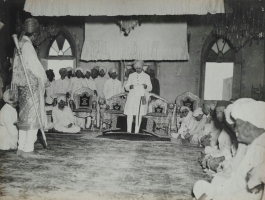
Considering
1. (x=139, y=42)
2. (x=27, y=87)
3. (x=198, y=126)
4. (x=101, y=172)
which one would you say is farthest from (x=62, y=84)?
(x=101, y=172)

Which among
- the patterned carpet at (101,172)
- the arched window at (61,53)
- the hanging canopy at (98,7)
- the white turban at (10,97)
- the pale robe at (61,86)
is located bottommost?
the patterned carpet at (101,172)

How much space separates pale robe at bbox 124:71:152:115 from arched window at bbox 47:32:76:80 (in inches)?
146

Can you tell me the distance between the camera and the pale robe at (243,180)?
2211 millimetres

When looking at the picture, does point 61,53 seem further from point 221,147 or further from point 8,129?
point 221,147

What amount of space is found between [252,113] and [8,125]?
3916 mm

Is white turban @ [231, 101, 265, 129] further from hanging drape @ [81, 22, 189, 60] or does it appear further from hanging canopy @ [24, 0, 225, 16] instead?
hanging drape @ [81, 22, 189, 60]

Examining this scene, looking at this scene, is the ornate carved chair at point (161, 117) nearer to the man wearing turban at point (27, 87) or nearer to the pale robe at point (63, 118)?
the pale robe at point (63, 118)

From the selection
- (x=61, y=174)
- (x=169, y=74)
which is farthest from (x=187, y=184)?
(x=169, y=74)

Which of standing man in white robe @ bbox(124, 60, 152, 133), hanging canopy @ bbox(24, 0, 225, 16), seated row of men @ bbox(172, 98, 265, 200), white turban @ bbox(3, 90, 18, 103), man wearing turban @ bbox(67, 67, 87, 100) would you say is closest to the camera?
seated row of men @ bbox(172, 98, 265, 200)

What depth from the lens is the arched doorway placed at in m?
9.52

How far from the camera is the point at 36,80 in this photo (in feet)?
13.9

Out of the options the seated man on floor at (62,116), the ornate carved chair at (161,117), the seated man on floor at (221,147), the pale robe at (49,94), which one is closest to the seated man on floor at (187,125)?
the ornate carved chair at (161,117)

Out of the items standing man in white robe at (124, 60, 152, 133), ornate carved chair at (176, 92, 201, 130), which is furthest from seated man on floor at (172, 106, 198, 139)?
standing man in white robe at (124, 60, 152, 133)

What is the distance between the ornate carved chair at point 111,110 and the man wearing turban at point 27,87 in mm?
2758
